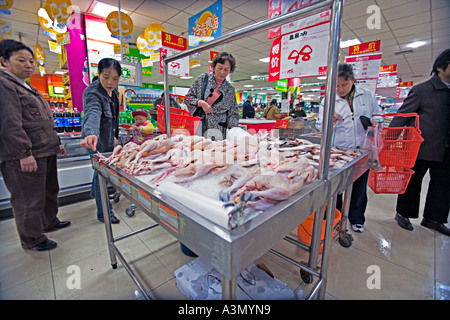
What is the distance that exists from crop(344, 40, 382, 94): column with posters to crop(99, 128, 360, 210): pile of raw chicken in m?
4.63

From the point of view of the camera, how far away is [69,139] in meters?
3.23

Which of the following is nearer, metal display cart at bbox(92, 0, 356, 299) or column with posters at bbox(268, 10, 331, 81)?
metal display cart at bbox(92, 0, 356, 299)

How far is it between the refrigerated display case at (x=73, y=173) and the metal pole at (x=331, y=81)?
3.58 meters

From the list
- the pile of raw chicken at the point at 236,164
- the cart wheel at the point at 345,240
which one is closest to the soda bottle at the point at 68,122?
the pile of raw chicken at the point at 236,164

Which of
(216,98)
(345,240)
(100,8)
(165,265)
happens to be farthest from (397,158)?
(100,8)

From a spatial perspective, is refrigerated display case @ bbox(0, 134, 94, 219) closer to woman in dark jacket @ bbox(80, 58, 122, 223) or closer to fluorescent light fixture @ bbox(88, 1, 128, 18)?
woman in dark jacket @ bbox(80, 58, 122, 223)

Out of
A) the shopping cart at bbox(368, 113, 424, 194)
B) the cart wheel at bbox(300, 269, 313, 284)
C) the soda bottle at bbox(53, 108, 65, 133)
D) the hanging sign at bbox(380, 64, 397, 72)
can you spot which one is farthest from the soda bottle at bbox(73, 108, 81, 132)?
the hanging sign at bbox(380, 64, 397, 72)

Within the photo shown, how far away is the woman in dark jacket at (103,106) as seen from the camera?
200 cm

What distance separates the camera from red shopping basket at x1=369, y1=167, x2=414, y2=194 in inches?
82.4

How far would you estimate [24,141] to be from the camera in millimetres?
1868

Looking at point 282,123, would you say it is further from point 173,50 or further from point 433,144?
point 433,144

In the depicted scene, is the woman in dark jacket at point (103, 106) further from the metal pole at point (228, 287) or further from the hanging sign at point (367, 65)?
the hanging sign at point (367, 65)
